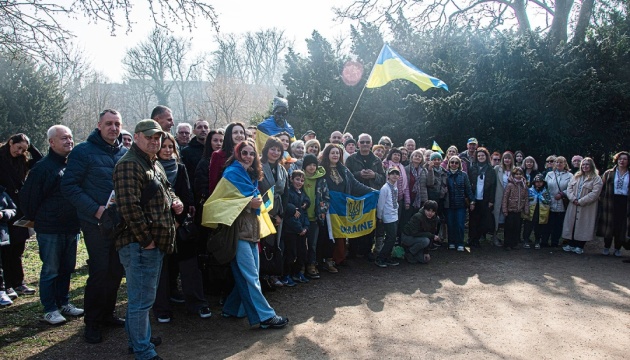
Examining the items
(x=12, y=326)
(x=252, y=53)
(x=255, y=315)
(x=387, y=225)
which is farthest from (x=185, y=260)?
(x=252, y=53)

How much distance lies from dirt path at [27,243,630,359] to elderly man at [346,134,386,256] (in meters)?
0.68

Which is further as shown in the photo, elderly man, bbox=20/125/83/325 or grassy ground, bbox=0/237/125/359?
elderly man, bbox=20/125/83/325

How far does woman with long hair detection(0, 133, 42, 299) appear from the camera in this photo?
19.2ft

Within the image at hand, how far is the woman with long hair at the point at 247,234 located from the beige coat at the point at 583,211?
669 centimetres

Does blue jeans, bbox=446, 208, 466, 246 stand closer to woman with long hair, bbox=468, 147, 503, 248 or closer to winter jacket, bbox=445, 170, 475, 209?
winter jacket, bbox=445, 170, 475, 209

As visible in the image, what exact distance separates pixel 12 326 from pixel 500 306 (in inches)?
222

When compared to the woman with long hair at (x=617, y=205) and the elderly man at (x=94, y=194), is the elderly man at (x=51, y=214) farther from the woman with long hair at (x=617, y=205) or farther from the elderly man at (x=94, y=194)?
the woman with long hair at (x=617, y=205)

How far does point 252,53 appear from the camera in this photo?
53.9m

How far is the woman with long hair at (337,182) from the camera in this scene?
721 cm

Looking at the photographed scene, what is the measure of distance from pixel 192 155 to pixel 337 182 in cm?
242

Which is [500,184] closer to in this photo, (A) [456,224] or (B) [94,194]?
(A) [456,224]

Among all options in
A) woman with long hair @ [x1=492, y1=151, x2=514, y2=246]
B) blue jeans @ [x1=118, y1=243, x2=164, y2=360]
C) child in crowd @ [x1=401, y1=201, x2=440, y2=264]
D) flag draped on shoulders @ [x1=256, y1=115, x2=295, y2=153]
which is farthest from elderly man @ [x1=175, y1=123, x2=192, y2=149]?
woman with long hair @ [x1=492, y1=151, x2=514, y2=246]

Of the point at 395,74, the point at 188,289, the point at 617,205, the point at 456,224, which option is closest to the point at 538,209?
the point at 617,205

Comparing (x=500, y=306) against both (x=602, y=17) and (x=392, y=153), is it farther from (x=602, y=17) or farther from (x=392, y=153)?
(x=602, y=17)
